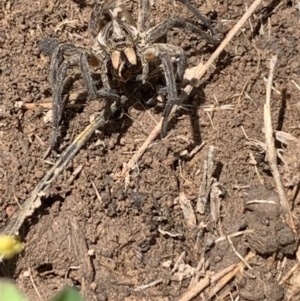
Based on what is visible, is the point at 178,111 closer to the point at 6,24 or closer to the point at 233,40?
the point at 233,40

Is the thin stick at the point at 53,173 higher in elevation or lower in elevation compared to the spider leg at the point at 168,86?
lower

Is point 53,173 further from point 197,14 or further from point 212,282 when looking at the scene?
point 197,14

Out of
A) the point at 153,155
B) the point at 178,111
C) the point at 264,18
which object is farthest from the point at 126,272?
the point at 264,18

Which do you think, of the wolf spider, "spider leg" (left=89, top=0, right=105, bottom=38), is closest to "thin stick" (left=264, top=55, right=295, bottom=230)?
the wolf spider

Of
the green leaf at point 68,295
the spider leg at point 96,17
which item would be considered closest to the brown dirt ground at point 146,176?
the spider leg at point 96,17

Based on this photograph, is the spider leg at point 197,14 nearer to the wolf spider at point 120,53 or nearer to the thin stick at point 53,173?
the wolf spider at point 120,53

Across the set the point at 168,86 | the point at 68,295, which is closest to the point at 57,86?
the point at 168,86

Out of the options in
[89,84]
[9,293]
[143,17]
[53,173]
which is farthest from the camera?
[143,17]
